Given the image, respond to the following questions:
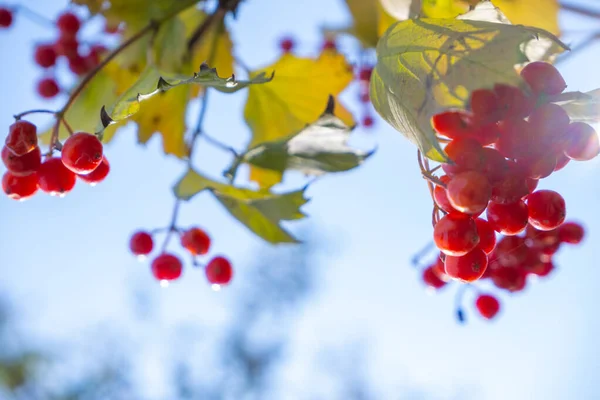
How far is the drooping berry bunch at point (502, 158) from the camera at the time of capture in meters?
0.57

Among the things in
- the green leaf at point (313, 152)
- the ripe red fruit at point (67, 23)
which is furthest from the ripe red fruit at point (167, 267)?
the ripe red fruit at point (67, 23)

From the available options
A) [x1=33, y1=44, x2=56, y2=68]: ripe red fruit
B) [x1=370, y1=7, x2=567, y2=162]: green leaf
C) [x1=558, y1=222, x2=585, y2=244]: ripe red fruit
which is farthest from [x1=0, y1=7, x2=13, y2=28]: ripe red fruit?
[x1=558, y1=222, x2=585, y2=244]: ripe red fruit

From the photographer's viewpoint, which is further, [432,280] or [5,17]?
[5,17]

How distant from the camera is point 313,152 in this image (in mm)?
1020

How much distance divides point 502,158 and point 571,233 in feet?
2.59

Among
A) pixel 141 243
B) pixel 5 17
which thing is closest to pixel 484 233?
pixel 141 243

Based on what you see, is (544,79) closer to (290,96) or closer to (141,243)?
(290,96)

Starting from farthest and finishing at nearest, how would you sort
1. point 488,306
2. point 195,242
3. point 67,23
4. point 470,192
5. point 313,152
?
point 67,23 < point 488,306 < point 195,242 < point 313,152 < point 470,192

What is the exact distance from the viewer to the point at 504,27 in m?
0.60

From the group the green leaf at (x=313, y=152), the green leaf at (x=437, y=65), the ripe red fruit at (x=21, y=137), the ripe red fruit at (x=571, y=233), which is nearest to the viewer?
the green leaf at (x=437, y=65)

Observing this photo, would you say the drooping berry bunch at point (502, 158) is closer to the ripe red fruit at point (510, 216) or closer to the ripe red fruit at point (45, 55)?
the ripe red fruit at point (510, 216)

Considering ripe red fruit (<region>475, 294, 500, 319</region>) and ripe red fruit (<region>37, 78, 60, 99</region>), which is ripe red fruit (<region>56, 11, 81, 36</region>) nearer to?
ripe red fruit (<region>37, 78, 60, 99</region>)

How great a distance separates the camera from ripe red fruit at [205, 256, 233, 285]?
1.19m

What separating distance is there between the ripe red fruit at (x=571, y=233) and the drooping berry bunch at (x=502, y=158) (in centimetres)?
67
